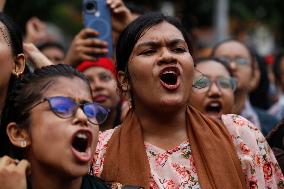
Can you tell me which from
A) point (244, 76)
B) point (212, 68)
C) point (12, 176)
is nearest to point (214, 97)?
point (212, 68)

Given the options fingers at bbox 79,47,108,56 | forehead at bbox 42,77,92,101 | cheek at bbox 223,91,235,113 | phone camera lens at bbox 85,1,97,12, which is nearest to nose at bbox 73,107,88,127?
forehead at bbox 42,77,92,101

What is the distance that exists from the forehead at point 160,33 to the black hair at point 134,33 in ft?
0.07

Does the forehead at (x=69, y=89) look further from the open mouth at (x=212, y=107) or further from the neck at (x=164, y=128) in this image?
the open mouth at (x=212, y=107)

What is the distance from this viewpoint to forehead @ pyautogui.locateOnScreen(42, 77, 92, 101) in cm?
357

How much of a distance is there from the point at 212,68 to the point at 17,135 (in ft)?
8.28

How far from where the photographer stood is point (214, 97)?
18.5 feet

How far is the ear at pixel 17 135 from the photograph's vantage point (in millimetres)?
3564

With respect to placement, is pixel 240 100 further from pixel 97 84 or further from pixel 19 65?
pixel 19 65

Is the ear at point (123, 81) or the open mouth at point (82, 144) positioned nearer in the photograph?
the open mouth at point (82, 144)

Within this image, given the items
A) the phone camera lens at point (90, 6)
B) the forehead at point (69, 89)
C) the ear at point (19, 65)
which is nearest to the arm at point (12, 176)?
the forehead at point (69, 89)

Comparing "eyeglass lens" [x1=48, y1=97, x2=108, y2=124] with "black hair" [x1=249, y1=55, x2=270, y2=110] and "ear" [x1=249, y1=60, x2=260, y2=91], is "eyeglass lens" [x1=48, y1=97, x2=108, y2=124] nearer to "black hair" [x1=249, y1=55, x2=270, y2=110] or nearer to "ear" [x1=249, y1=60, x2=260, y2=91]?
"ear" [x1=249, y1=60, x2=260, y2=91]

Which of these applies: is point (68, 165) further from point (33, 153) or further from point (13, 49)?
point (13, 49)

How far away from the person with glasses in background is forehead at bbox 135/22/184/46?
94.3 inches

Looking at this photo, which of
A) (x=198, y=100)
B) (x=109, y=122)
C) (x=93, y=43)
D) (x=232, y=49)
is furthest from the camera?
(x=232, y=49)
